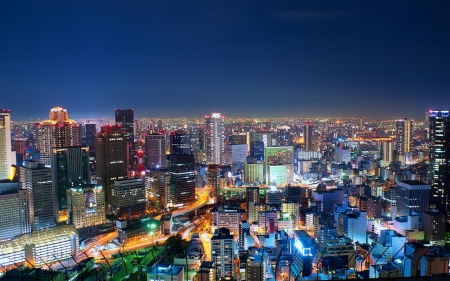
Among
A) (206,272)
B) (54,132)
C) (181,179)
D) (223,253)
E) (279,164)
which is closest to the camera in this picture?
(206,272)

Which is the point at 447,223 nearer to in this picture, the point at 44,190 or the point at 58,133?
the point at 44,190

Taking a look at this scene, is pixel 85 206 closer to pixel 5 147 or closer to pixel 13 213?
pixel 13 213

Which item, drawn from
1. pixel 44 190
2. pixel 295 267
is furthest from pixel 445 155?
pixel 44 190

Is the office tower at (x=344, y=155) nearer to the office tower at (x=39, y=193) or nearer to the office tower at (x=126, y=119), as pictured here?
the office tower at (x=126, y=119)

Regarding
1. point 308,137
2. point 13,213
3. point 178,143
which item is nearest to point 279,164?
point 178,143

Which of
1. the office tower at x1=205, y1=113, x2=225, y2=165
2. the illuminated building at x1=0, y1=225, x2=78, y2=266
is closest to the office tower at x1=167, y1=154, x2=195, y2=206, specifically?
the illuminated building at x1=0, y1=225, x2=78, y2=266

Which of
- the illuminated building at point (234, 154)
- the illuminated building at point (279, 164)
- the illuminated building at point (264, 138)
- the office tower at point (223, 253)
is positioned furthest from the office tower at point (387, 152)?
the office tower at point (223, 253)

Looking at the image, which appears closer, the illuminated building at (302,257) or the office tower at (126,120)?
the illuminated building at (302,257)

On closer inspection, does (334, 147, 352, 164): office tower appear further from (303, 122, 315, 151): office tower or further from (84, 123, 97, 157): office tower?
(84, 123, 97, 157): office tower
